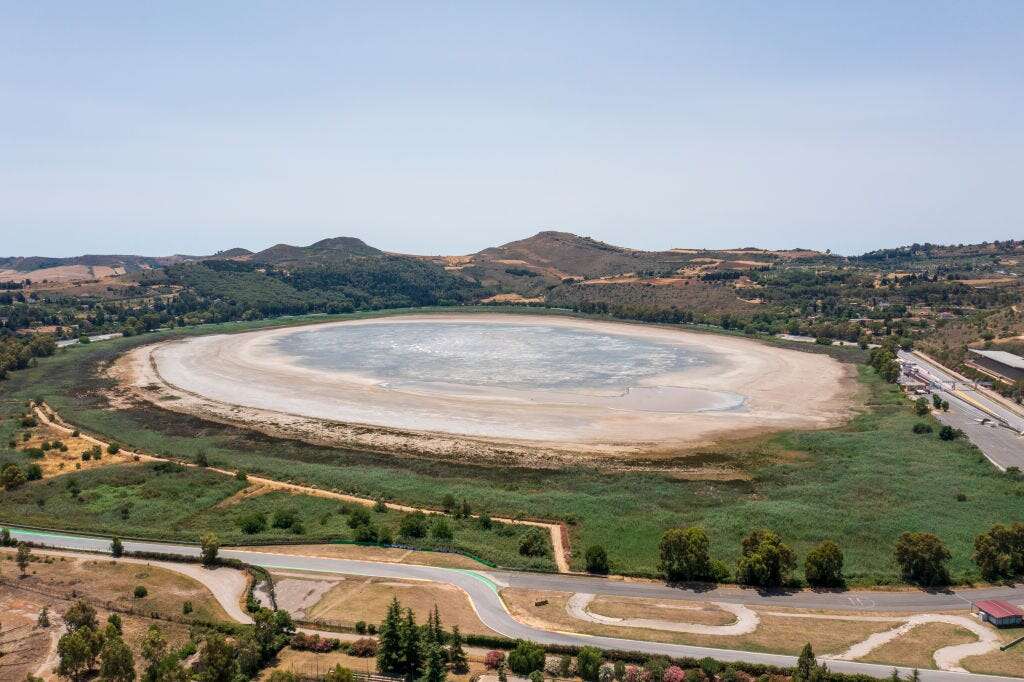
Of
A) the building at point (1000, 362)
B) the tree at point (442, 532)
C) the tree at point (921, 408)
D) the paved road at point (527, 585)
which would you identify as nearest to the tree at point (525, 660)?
the paved road at point (527, 585)

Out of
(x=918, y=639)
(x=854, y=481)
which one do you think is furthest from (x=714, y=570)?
(x=854, y=481)

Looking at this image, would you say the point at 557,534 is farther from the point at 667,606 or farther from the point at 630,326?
the point at 630,326

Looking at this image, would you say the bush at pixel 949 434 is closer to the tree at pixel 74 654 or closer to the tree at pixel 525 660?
the tree at pixel 525 660

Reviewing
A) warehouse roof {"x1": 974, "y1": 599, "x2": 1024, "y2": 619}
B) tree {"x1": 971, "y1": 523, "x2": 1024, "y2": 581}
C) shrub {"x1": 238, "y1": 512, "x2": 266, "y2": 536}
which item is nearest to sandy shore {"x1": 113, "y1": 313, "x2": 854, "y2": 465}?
shrub {"x1": 238, "y1": 512, "x2": 266, "y2": 536}

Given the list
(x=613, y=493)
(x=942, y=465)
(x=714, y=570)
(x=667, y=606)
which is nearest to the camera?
(x=667, y=606)

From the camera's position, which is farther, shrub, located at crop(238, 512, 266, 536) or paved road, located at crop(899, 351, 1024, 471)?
paved road, located at crop(899, 351, 1024, 471)

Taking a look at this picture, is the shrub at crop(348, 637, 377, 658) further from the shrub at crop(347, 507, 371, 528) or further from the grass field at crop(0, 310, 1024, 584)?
the shrub at crop(347, 507, 371, 528)
